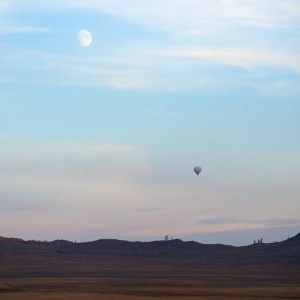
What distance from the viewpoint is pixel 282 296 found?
5403 cm

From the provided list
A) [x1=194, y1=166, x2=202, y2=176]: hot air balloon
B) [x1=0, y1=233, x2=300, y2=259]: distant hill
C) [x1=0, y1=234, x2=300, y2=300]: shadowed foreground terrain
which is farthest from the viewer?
[x1=0, y1=233, x2=300, y2=259]: distant hill

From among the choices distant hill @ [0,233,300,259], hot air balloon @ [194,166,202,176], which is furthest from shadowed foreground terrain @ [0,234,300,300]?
hot air balloon @ [194,166,202,176]

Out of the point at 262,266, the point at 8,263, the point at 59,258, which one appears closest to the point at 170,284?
the point at 262,266

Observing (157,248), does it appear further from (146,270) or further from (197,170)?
(146,270)

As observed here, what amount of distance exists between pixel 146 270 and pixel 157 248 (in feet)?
189

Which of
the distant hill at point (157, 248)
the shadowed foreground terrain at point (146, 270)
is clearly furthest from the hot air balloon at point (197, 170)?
the distant hill at point (157, 248)

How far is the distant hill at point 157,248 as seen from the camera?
142 metres

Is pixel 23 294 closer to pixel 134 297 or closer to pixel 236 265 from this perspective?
pixel 134 297

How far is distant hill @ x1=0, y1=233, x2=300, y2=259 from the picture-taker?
142 metres

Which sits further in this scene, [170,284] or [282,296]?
[170,284]

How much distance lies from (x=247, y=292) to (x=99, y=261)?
74.5 metres

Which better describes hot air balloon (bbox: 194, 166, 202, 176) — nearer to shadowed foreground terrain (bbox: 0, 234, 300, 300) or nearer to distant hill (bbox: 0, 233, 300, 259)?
shadowed foreground terrain (bbox: 0, 234, 300, 300)

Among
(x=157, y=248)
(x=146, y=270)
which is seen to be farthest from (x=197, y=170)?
(x=157, y=248)

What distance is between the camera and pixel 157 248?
158250 millimetres
